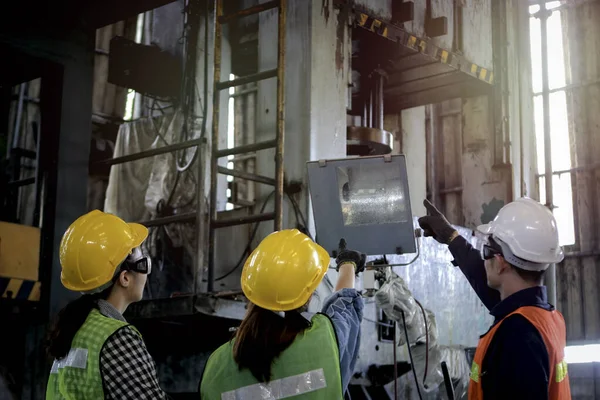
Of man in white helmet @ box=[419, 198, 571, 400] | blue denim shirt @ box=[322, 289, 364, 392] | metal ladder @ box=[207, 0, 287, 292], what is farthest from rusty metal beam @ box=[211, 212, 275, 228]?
blue denim shirt @ box=[322, 289, 364, 392]

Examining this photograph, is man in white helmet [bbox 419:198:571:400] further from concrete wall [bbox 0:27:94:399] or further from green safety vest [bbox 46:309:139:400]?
concrete wall [bbox 0:27:94:399]

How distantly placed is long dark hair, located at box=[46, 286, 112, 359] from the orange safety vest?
1.37 m

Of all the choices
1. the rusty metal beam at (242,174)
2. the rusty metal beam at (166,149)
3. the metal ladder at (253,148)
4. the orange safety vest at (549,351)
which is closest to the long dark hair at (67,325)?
the orange safety vest at (549,351)

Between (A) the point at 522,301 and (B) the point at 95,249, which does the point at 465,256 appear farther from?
(B) the point at 95,249

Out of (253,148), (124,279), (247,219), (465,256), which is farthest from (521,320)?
(253,148)

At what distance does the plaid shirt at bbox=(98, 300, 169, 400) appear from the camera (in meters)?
2.43

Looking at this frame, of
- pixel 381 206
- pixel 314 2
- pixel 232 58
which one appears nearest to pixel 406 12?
pixel 314 2

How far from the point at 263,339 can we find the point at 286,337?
7cm

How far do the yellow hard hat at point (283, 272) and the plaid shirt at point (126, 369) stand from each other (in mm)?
421

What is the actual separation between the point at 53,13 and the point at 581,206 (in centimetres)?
1283

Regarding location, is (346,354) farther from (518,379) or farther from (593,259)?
(593,259)

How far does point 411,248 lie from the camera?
378 cm

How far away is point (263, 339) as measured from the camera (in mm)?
2449

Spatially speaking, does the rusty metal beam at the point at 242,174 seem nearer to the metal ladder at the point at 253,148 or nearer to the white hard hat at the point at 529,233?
the metal ladder at the point at 253,148
